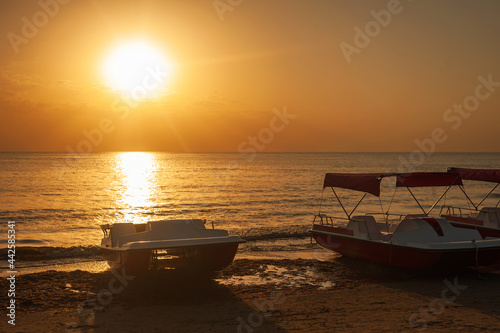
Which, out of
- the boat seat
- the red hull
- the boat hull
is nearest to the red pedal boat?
the red hull

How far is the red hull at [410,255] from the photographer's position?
481 inches

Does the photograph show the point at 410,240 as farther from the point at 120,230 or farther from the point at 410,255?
the point at 120,230

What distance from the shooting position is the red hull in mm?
12227

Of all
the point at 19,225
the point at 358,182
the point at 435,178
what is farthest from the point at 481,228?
the point at 19,225

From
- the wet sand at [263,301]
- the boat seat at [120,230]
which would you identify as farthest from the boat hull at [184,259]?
the boat seat at [120,230]

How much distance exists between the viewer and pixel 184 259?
12.0 m

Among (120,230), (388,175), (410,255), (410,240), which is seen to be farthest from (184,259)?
(388,175)

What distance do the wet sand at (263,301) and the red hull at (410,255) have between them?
400 millimetres

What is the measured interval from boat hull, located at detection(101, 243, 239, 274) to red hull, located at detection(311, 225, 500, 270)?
4.58m

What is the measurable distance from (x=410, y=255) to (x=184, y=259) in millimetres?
5993

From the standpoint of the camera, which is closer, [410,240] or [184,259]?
[184,259]

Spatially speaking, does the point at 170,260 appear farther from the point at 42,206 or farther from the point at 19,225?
the point at 42,206

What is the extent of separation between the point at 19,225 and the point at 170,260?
1851cm

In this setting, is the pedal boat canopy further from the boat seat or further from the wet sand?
the boat seat
